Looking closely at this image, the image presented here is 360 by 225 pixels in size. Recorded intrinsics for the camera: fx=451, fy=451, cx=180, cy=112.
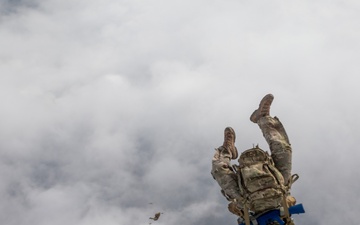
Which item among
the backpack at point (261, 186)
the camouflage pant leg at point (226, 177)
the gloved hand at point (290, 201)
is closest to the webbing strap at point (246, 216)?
the backpack at point (261, 186)

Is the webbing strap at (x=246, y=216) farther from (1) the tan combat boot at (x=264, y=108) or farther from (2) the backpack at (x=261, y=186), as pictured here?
(1) the tan combat boot at (x=264, y=108)

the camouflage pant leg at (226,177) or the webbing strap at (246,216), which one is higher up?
the camouflage pant leg at (226,177)

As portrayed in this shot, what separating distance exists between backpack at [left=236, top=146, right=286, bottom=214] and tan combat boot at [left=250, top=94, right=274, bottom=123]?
7.74 ft

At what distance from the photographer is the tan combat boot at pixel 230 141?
16.5 m

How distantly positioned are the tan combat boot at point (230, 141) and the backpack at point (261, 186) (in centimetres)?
190

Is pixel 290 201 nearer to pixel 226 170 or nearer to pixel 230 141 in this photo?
pixel 226 170

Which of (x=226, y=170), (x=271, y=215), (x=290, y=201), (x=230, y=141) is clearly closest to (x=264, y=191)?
(x=271, y=215)

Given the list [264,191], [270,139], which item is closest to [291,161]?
[270,139]

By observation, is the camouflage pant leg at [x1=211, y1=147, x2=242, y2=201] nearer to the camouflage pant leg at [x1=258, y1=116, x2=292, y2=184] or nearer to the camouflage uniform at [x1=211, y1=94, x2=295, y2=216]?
the camouflage uniform at [x1=211, y1=94, x2=295, y2=216]

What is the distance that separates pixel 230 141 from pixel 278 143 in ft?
6.50

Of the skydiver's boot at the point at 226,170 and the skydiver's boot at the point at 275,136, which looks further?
the skydiver's boot at the point at 275,136

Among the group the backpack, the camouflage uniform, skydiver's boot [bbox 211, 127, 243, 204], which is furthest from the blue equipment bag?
skydiver's boot [bbox 211, 127, 243, 204]

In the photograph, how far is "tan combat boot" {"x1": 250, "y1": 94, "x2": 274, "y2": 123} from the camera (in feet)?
53.6

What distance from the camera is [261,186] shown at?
45.5 feet
